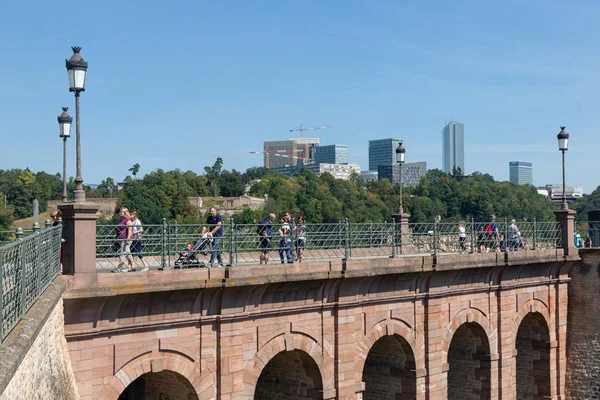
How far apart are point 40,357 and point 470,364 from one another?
53.7 ft

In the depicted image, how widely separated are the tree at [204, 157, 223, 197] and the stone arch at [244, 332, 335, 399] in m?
123

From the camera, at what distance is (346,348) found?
693 inches

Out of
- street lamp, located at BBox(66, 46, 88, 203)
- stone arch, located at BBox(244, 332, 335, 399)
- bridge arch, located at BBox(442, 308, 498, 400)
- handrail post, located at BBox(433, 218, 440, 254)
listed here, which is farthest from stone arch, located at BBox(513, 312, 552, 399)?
street lamp, located at BBox(66, 46, 88, 203)

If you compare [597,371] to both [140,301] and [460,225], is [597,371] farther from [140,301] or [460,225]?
[140,301]

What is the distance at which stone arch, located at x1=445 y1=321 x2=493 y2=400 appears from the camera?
22.3 m

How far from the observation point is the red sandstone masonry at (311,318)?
13.1 metres

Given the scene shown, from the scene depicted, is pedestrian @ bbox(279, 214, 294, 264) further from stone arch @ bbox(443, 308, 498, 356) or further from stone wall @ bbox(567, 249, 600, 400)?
stone wall @ bbox(567, 249, 600, 400)

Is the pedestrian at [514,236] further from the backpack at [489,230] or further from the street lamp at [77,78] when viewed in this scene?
the street lamp at [77,78]

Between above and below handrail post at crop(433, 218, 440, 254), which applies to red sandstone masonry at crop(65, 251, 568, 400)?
below

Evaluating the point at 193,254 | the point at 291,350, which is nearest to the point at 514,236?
the point at 291,350

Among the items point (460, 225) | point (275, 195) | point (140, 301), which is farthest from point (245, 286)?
point (275, 195)

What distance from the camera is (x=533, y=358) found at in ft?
82.1

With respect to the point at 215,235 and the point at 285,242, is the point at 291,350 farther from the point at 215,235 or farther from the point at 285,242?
the point at 215,235

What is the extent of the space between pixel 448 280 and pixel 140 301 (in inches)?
390
